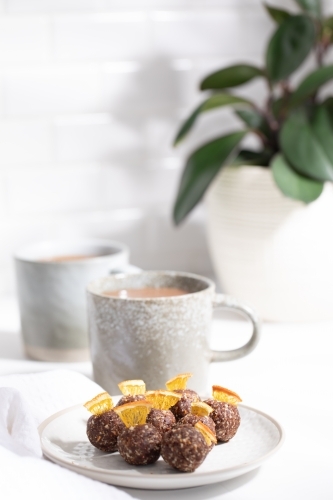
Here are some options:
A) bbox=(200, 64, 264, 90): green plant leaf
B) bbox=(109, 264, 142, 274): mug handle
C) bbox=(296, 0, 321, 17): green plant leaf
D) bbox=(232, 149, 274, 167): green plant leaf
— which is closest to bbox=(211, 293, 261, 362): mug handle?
bbox=(109, 264, 142, 274): mug handle

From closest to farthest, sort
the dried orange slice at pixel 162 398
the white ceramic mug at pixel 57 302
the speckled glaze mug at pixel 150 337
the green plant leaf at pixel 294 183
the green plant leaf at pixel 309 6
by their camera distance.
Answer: the dried orange slice at pixel 162 398
the speckled glaze mug at pixel 150 337
the white ceramic mug at pixel 57 302
the green plant leaf at pixel 294 183
the green plant leaf at pixel 309 6

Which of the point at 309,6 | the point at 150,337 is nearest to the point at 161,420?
the point at 150,337

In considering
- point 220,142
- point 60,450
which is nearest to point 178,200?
point 220,142

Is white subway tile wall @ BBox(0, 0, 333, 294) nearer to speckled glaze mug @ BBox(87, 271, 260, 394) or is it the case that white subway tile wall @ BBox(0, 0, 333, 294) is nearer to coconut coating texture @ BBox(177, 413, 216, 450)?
speckled glaze mug @ BBox(87, 271, 260, 394)

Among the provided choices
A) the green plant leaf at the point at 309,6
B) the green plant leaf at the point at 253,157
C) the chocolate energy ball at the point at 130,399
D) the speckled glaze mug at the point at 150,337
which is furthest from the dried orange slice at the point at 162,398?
the green plant leaf at the point at 309,6

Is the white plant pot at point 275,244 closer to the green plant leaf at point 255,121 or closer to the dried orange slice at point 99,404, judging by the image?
the green plant leaf at point 255,121

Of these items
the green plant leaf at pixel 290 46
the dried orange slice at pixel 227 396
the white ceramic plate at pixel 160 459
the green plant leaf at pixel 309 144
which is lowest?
the white ceramic plate at pixel 160 459
